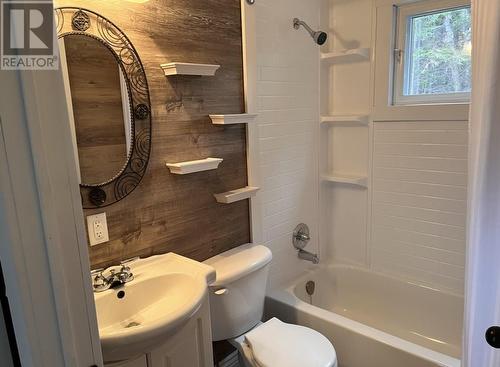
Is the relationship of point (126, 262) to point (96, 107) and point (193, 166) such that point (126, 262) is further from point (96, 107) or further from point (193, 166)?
point (96, 107)

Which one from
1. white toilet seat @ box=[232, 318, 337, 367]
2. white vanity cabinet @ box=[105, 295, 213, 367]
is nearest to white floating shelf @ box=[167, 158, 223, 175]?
white vanity cabinet @ box=[105, 295, 213, 367]

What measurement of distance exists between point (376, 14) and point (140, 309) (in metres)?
2.19

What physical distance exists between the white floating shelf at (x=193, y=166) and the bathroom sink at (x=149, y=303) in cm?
40

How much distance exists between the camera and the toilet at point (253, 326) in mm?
1629

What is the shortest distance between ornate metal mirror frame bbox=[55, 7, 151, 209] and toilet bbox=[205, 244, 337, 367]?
0.60 metres

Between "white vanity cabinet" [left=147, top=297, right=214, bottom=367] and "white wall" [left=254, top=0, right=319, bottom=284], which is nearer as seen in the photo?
"white vanity cabinet" [left=147, top=297, right=214, bottom=367]

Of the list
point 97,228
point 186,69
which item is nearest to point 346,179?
point 186,69

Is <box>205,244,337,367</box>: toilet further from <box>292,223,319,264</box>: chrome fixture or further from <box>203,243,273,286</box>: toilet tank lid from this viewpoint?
<box>292,223,319,264</box>: chrome fixture

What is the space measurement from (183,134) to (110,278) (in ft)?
2.38

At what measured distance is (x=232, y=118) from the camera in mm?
1855

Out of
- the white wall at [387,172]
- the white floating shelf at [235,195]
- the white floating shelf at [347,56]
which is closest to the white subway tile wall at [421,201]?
the white wall at [387,172]

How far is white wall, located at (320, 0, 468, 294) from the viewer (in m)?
2.25

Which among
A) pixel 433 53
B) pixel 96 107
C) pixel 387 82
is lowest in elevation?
pixel 96 107

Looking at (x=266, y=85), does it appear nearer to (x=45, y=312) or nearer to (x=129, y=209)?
(x=129, y=209)
